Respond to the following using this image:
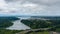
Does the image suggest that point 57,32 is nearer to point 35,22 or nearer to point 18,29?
point 35,22

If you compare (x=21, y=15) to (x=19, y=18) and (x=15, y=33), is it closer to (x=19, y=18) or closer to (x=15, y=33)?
(x=19, y=18)

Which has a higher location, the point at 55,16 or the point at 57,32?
the point at 55,16

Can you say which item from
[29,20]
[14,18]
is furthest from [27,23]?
[14,18]

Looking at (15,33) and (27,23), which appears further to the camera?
(27,23)

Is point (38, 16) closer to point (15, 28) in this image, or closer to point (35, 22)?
point (35, 22)

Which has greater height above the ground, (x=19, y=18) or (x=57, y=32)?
(x=19, y=18)

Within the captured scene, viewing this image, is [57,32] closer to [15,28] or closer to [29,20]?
[29,20]

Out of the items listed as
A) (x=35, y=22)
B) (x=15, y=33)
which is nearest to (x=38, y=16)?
(x=35, y=22)

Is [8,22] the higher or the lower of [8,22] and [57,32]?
the higher
